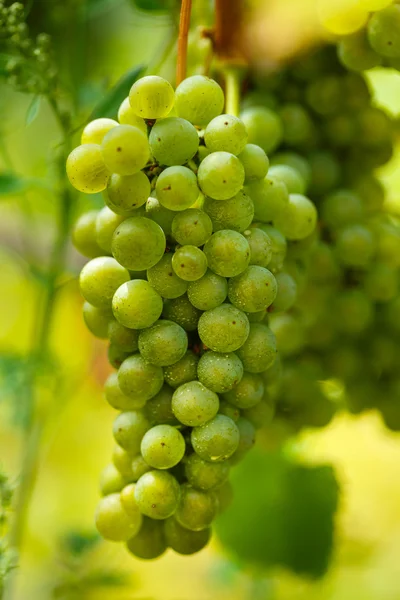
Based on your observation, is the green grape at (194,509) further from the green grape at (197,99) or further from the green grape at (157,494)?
the green grape at (197,99)

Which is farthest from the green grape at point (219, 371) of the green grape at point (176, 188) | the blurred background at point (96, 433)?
the blurred background at point (96, 433)

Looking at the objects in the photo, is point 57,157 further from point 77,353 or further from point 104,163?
point 77,353

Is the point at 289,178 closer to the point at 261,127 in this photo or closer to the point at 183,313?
the point at 261,127

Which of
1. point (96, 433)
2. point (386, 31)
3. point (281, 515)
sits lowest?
point (96, 433)

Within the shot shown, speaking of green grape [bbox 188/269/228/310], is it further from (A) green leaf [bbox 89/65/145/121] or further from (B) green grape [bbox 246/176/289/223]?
(A) green leaf [bbox 89/65/145/121]

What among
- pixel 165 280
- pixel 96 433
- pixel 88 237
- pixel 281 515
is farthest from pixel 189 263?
pixel 96 433

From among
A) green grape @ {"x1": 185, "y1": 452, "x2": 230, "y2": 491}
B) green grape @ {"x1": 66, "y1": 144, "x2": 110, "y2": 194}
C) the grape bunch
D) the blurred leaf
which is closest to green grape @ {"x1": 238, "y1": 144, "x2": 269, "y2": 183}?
the grape bunch

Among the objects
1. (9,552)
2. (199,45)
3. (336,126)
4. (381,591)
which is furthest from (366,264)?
(381,591)
